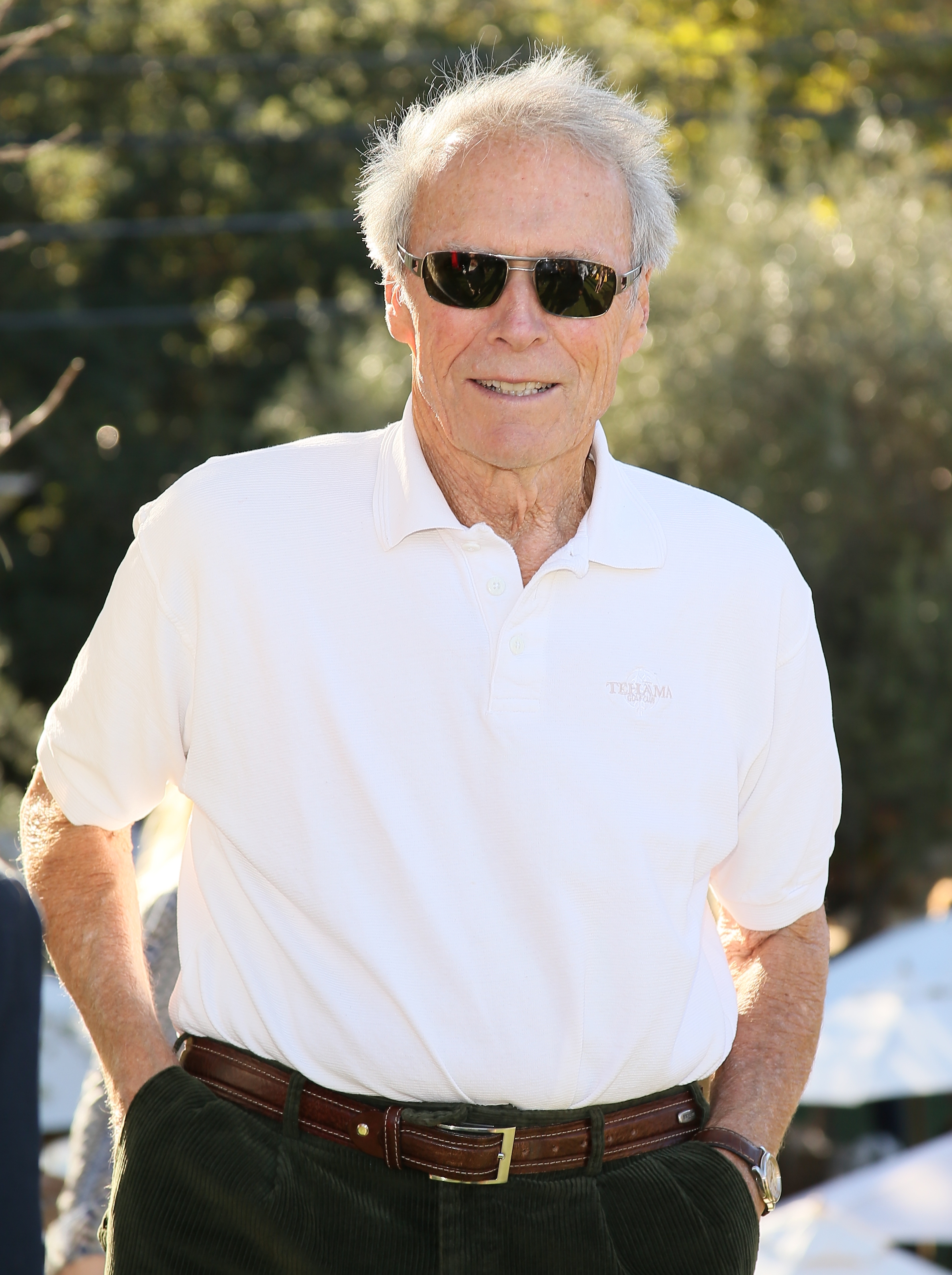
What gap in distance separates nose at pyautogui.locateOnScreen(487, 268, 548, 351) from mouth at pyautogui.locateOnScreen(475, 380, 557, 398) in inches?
2.0

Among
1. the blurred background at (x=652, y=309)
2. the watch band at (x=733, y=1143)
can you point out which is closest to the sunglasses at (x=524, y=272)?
the watch band at (x=733, y=1143)

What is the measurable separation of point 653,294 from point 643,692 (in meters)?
9.02

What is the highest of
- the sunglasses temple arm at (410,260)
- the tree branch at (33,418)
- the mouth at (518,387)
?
the sunglasses temple arm at (410,260)

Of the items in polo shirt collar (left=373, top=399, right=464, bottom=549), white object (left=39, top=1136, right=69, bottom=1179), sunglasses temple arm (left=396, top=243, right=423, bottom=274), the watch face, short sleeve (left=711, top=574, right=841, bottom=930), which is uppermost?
sunglasses temple arm (left=396, top=243, right=423, bottom=274)

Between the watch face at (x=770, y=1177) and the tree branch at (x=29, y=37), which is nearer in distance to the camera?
the watch face at (x=770, y=1177)

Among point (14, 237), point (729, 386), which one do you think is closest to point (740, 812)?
point (14, 237)

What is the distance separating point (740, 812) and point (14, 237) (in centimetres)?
159

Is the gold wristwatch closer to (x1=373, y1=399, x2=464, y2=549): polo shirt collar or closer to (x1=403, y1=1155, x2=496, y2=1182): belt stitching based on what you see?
(x1=403, y1=1155, x2=496, y2=1182): belt stitching

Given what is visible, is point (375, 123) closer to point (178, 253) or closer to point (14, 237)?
point (14, 237)

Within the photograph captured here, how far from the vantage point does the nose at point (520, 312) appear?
178 cm

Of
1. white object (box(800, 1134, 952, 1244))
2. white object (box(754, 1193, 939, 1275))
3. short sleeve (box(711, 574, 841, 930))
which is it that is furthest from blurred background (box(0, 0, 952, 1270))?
short sleeve (box(711, 574, 841, 930))

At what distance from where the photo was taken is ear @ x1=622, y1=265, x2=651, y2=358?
76.1 inches

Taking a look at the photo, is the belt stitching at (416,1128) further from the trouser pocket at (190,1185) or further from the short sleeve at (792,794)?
the short sleeve at (792,794)

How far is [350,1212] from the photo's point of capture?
1.63 m
